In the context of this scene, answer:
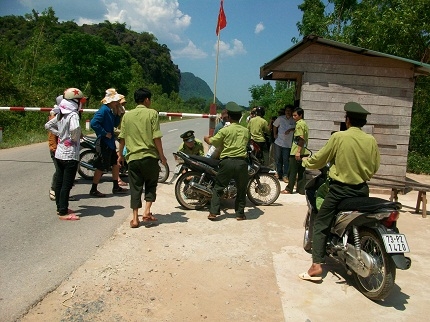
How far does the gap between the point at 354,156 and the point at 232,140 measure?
2412 mm

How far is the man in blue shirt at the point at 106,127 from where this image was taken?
23.7 feet

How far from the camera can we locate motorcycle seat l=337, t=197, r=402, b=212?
3.80m

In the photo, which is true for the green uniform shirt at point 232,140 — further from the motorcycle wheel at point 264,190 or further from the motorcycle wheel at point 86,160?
the motorcycle wheel at point 86,160

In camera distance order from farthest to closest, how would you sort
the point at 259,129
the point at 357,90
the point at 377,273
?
the point at 259,129
the point at 357,90
the point at 377,273

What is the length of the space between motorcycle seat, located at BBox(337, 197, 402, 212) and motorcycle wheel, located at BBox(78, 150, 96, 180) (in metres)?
5.89

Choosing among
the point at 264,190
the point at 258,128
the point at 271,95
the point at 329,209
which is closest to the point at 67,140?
the point at 264,190

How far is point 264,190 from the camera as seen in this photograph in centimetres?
738

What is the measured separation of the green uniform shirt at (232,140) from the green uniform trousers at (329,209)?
2.09 metres

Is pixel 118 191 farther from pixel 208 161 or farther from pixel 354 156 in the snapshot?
pixel 354 156

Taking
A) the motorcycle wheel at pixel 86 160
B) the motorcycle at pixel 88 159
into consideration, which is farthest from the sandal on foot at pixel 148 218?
the motorcycle wheel at pixel 86 160

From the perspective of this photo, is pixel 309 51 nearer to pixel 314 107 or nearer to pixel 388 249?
pixel 314 107

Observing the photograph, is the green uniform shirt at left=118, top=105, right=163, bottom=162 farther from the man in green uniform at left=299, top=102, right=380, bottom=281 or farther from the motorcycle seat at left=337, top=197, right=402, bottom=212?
the motorcycle seat at left=337, top=197, right=402, bottom=212

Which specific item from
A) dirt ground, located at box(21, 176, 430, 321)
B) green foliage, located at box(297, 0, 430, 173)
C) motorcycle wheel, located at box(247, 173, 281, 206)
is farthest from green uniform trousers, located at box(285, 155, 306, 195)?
green foliage, located at box(297, 0, 430, 173)

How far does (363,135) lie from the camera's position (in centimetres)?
412
